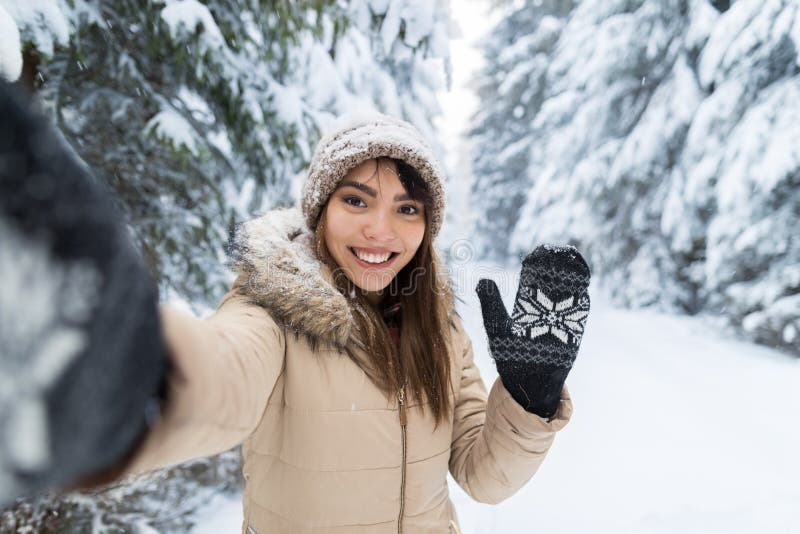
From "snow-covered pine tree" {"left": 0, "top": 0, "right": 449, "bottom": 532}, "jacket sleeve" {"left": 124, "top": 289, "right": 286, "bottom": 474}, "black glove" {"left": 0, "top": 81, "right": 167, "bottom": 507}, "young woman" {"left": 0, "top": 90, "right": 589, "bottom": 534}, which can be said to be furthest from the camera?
"snow-covered pine tree" {"left": 0, "top": 0, "right": 449, "bottom": 532}

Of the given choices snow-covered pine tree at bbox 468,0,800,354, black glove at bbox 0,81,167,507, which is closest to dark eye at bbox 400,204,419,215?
black glove at bbox 0,81,167,507

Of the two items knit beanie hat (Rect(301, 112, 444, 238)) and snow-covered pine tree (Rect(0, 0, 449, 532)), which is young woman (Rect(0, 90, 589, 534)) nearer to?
knit beanie hat (Rect(301, 112, 444, 238))

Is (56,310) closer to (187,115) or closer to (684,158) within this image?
(187,115)

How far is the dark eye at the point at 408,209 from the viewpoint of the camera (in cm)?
148

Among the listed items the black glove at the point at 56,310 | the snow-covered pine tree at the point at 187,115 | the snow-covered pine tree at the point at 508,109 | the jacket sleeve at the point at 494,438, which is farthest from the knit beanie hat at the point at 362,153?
the snow-covered pine tree at the point at 508,109

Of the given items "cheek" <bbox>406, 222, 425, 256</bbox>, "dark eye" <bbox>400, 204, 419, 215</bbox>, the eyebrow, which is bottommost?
"cheek" <bbox>406, 222, 425, 256</bbox>

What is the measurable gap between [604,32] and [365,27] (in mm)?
5657

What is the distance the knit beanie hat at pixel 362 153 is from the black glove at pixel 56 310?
106 cm

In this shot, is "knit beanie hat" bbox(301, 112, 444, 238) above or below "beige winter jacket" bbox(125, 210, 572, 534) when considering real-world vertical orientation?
above

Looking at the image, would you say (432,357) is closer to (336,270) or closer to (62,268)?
(336,270)

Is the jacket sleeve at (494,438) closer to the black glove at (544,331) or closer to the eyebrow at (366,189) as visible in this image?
the black glove at (544,331)

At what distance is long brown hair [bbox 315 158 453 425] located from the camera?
4.35 feet

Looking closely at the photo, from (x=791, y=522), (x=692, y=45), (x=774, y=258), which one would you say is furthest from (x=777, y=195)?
(x=791, y=522)

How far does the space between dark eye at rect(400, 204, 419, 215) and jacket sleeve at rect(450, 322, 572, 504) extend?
0.53 metres
